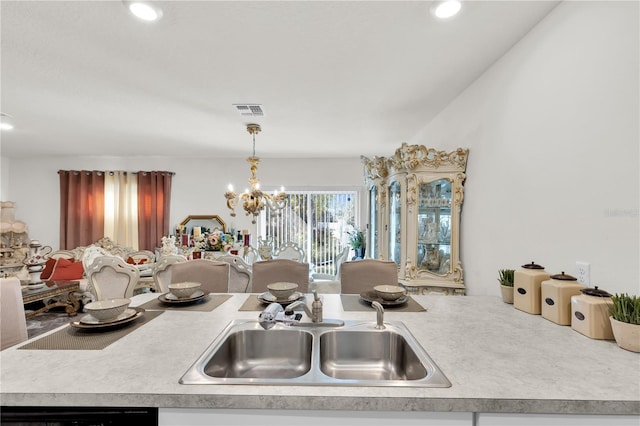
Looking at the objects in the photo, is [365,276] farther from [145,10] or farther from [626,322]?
[145,10]

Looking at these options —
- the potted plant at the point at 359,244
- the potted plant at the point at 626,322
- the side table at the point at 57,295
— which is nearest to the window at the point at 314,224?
the potted plant at the point at 359,244

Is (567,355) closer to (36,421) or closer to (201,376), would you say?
(201,376)

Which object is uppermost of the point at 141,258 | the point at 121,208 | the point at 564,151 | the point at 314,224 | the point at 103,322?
the point at 564,151

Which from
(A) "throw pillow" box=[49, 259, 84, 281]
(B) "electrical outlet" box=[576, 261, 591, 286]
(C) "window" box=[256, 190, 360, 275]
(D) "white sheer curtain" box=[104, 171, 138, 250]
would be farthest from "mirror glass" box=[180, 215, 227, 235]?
(B) "electrical outlet" box=[576, 261, 591, 286]

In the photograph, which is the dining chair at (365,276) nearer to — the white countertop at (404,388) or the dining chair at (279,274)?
the dining chair at (279,274)

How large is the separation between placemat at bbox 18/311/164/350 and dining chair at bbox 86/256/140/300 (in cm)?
182

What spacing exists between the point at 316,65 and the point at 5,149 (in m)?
5.73

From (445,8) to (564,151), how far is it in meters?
0.95

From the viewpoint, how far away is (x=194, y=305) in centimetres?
154

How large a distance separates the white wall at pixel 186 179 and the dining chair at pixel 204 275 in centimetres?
329

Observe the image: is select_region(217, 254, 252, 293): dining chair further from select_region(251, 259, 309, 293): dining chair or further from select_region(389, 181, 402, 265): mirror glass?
select_region(389, 181, 402, 265): mirror glass

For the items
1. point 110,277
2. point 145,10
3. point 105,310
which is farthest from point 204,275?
point 145,10

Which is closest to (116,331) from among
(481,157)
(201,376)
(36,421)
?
(36,421)

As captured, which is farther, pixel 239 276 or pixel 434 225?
pixel 239 276
